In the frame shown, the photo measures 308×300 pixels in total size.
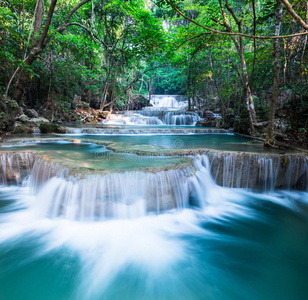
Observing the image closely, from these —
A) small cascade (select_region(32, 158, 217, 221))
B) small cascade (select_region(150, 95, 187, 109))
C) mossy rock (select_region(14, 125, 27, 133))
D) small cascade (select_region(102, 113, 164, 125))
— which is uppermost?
small cascade (select_region(150, 95, 187, 109))

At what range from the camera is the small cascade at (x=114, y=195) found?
302 cm

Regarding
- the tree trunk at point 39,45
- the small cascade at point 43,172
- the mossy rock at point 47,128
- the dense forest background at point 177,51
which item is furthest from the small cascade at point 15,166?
the mossy rock at point 47,128

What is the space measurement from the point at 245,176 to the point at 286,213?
113cm

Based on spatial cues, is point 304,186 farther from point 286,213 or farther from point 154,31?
point 154,31

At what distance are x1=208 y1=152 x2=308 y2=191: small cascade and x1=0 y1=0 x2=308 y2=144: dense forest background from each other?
1.35 m

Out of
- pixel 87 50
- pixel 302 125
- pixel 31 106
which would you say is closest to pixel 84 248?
pixel 87 50

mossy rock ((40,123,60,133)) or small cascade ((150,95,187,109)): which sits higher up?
small cascade ((150,95,187,109))

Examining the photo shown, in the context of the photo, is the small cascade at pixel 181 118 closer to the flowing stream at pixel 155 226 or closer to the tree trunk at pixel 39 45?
the tree trunk at pixel 39 45

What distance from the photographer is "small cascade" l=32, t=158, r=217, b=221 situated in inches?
119

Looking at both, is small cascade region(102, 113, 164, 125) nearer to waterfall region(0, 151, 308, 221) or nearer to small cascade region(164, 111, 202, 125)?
small cascade region(164, 111, 202, 125)

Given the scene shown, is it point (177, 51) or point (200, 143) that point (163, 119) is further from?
point (200, 143)

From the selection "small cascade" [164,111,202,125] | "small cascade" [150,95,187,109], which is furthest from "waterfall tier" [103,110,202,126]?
"small cascade" [150,95,187,109]

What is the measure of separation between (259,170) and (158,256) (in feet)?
10.8

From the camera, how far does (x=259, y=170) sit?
442 centimetres
